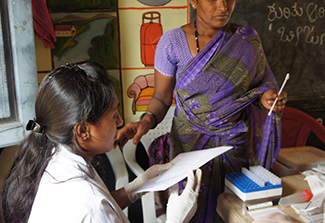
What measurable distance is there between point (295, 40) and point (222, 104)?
1374mm

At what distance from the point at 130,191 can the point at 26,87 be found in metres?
0.55

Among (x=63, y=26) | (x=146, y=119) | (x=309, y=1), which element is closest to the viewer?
(x=146, y=119)

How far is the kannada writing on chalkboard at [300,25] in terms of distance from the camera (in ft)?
6.49

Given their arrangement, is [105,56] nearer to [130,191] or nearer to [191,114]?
[191,114]

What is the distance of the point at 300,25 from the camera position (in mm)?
2059

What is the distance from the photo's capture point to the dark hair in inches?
27.1

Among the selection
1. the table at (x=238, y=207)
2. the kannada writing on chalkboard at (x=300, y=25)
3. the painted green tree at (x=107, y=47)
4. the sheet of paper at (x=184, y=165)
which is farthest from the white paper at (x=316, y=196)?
the kannada writing on chalkboard at (x=300, y=25)

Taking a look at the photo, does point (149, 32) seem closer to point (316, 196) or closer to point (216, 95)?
point (216, 95)

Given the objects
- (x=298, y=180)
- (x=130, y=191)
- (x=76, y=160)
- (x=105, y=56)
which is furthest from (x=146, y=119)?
(x=105, y=56)

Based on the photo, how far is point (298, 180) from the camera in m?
1.01

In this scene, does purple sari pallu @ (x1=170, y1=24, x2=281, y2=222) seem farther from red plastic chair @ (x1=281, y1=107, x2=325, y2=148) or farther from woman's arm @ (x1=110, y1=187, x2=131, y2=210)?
red plastic chair @ (x1=281, y1=107, x2=325, y2=148)

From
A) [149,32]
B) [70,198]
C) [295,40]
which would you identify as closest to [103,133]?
[70,198]

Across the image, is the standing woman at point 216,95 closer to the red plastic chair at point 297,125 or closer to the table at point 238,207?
the table at point 238,207

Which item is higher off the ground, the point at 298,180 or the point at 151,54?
the point at 151,54
